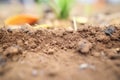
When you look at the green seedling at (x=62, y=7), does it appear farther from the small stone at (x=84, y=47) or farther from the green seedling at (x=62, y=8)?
the small stone at (x=84, y=47)

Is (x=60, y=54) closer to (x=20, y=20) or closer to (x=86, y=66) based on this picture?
(x=86, y=66)

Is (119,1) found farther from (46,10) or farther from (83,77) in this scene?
(83,77)

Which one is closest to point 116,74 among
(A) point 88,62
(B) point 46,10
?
(A) point 88,62

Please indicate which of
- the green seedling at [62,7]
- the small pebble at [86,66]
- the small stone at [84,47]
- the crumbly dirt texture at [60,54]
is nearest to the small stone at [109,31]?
the crumbly dirt texture at [60,54]

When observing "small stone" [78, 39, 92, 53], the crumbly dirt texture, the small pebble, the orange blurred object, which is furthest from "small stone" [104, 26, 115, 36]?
the orange blurred object

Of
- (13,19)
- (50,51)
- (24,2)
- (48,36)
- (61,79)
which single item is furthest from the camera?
(24,2)

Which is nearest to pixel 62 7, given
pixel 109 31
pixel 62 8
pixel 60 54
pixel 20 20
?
pixel 62 8

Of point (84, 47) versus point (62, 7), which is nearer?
point (84, 47)

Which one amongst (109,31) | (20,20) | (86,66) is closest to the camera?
(86,66)
